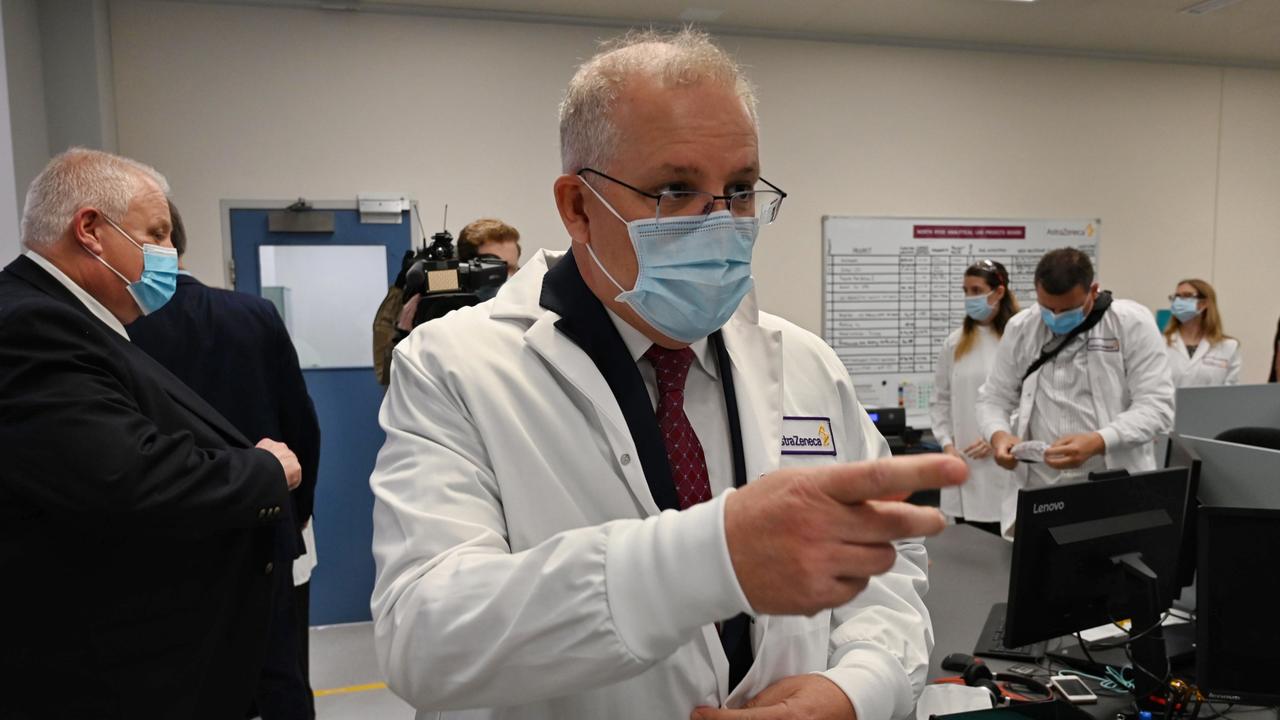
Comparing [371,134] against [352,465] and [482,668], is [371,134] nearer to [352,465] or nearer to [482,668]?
[352,465]

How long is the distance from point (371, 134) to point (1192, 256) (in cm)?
530

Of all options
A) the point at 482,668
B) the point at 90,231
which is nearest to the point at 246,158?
the point at 90,231

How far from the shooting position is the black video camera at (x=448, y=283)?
2.53 metres

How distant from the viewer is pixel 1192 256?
5441 mm

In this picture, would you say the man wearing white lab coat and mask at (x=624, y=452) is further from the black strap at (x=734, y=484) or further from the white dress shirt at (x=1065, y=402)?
the white dress shirt at (x=1065, y=402)

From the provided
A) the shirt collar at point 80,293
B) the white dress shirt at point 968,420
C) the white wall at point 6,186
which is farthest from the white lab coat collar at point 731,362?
the white dress shirt at point 968,420

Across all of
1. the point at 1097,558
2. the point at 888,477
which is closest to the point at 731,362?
the point at 888,477

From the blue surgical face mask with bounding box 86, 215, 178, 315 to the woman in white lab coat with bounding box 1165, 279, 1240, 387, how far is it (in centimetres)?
530

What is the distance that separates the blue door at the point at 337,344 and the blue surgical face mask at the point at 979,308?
2876 millimetres

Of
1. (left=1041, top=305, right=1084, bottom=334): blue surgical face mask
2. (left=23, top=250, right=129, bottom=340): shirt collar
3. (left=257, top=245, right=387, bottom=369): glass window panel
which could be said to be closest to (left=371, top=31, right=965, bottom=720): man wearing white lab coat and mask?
(left=23, top=250, right=129, bottom=340): shirt collar

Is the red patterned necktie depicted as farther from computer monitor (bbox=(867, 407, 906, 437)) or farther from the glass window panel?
the glass window panel

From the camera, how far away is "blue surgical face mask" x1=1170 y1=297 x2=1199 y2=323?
4.98m

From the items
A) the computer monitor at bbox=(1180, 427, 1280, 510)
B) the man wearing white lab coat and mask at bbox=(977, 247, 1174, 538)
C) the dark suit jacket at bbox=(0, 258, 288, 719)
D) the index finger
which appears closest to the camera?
the index finger

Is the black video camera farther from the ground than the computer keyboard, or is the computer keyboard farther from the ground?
the black video camera
